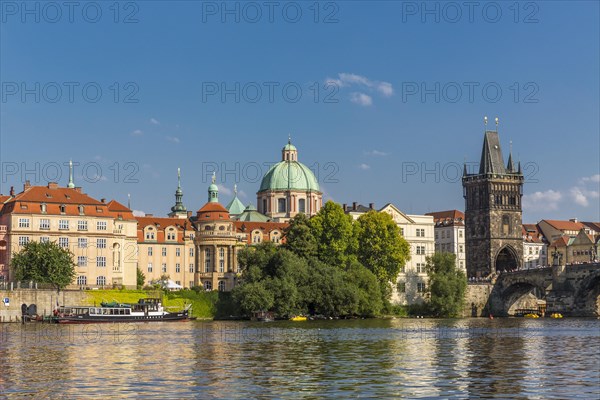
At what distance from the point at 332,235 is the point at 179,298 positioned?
21.9 m

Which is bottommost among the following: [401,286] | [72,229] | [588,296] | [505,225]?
[588,296]

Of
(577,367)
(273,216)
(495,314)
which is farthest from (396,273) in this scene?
(577,367)


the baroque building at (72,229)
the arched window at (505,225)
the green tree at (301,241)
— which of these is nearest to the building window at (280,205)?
the arched window at (505,225)

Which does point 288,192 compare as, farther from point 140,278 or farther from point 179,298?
point 179,298

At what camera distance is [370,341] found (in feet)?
236

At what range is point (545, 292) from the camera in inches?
6073

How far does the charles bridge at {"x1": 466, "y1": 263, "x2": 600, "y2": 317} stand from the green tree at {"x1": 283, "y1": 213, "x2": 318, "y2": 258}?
120ft

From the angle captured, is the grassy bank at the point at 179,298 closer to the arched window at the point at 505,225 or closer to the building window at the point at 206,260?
the building window at the point at 206,260

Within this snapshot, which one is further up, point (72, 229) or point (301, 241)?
point (72, 229)

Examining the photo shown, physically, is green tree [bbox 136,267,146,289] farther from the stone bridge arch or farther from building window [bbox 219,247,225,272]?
the stone bridge arch

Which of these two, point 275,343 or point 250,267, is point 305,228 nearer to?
point 250,267

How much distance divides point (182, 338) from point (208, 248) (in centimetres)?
8015

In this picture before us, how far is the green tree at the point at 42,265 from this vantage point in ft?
396

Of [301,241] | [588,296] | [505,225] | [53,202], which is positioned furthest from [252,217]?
[588,296]
